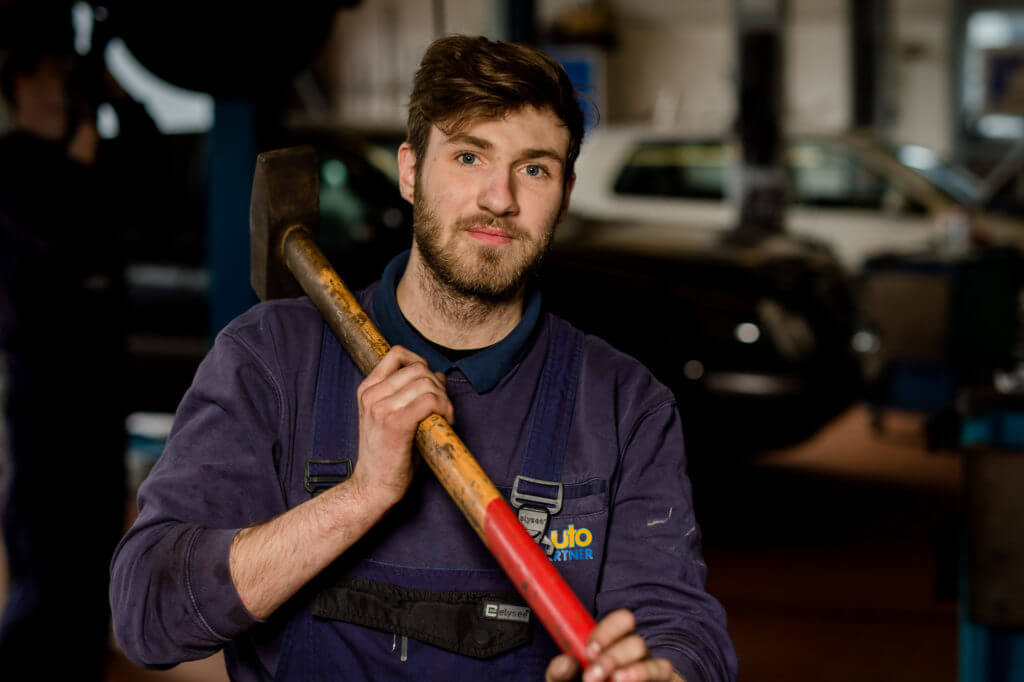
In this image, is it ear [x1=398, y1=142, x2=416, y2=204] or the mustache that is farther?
ear [x1=398, y1=142, x2=416, y2=204]

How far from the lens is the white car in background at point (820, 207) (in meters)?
7.62

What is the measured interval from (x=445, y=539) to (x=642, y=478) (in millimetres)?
291

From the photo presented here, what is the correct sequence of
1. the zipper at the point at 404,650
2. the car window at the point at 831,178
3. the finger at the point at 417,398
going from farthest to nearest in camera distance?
the car window at the point at 831,178 < the zipper at the point at 404,650 < the finger at the point at 417,398

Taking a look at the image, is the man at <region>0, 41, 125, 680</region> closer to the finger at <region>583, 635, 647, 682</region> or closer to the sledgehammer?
the sledgehammer

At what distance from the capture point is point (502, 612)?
1448mm

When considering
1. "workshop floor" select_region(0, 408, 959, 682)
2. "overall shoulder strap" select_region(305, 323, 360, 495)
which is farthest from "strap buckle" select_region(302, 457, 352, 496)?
"workshop floor" select_region(0, 408, 959, 682)

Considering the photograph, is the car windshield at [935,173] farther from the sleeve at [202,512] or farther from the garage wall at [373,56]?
the garage wall at [373,56]

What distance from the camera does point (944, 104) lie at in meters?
15.3

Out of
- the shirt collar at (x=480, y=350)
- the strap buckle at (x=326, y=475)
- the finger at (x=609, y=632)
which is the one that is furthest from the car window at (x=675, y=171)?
the finger at (x=609, y=632)

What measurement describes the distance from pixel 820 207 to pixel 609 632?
745 cm

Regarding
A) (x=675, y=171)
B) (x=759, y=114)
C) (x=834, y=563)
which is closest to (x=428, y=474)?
(x=834, y=563)

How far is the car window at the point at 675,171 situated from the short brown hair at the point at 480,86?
Answer: 6129mm

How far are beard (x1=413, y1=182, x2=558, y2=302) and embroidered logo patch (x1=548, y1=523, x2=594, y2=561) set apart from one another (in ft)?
1.13

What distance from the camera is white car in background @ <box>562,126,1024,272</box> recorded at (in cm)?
762
